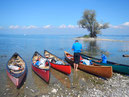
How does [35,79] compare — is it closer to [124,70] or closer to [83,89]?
[83,89]

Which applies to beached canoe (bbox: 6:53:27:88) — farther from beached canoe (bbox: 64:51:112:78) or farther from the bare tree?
the bare tree

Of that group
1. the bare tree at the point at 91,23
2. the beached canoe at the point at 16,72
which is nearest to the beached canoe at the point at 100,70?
the beached canoe at the point at 16,72

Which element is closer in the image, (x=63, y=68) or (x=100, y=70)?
(x=100, y=70)

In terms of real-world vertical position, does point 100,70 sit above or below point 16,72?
below

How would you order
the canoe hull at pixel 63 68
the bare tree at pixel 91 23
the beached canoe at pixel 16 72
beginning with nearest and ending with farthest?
the beached canoe at pixel 16 72
the canoe hull at pixel 63 68
the bare tree at pixel 91 23

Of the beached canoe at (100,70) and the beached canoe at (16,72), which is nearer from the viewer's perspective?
the beached canoe at (16,72)

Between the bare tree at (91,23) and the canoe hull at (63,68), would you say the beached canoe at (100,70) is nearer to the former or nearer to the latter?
the canoe hull at (63,68)

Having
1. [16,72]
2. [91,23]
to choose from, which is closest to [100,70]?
[16,72]

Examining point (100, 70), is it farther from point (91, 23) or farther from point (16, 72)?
point (91, 23)

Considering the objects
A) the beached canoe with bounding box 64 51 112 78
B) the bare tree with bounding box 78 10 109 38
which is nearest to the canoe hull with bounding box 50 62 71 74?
the beached canoe with bounding box 64 51 112 78

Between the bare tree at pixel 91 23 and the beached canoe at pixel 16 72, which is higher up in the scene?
the bare tree at pixel 91 23

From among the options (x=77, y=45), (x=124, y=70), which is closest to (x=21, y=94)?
(x=77, y=45)

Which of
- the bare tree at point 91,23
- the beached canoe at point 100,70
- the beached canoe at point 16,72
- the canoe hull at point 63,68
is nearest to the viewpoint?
the beached canoe at point 16,72

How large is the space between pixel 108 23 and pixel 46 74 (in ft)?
186
